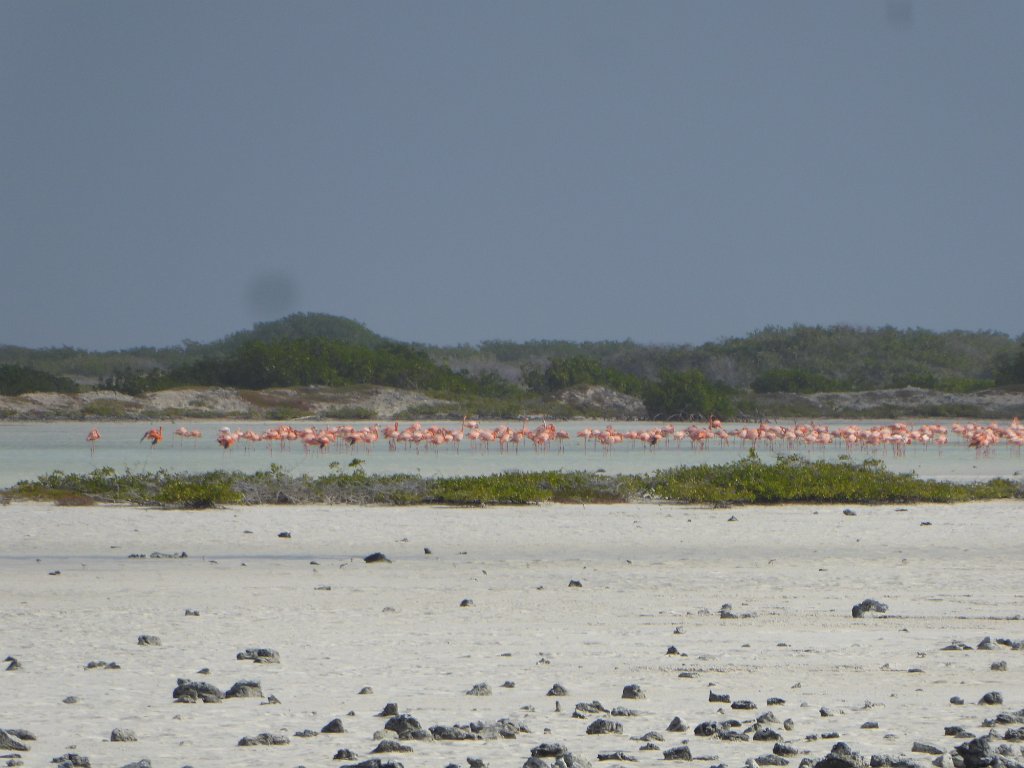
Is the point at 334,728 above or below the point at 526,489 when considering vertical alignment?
below

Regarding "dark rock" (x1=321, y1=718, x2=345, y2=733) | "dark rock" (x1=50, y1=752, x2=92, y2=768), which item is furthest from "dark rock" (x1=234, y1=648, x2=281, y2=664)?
"dark rock" (x1=50, y1=752, x2=92, y2=768)

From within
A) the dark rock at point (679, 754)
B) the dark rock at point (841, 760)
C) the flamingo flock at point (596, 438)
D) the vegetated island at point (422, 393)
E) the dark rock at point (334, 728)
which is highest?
the vegetated island at point (422, 393)

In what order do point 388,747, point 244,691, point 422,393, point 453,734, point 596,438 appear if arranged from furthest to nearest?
point 422,393, point 596,438, point 244,691, point 453,734, point 388,747

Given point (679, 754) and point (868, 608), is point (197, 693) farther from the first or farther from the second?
point (868, 608)

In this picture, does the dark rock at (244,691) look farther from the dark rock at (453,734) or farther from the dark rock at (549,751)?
the dark rock at (549,751)

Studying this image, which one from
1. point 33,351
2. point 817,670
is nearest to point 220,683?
point 817,670

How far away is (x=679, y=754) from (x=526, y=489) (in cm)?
1383

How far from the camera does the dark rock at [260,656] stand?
7.50 metres

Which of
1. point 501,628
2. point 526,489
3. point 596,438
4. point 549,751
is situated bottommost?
point 501,628

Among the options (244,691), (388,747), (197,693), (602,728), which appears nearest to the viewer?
(388,747)

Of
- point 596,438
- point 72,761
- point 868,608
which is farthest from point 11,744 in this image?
point 596,438

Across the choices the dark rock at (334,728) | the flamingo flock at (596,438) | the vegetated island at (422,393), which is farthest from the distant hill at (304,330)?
the dark rock at (334,728)

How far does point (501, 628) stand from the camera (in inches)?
351

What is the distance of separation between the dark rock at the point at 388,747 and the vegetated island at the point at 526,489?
13.5m
